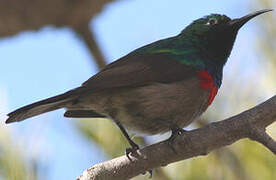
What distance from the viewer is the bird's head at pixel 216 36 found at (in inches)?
208

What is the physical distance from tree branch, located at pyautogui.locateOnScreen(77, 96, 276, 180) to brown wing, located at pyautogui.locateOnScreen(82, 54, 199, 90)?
2.93 feet

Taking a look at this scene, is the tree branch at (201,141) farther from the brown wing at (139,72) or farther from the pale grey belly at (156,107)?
the brown wing at (139,72)

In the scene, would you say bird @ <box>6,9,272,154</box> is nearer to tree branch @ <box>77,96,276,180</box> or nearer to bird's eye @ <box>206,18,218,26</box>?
bird's eye @ <box>206,18,218,26</box>

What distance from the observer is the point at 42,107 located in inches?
173

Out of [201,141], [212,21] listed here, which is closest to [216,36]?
[212,21]

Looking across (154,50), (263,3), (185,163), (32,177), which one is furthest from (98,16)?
(32,177)

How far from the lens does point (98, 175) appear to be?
151 inches

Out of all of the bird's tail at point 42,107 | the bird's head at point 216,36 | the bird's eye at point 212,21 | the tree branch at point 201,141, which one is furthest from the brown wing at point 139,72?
the tree branch at point 201,141

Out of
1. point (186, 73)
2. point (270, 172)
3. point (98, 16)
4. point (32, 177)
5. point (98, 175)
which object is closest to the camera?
point (98, 175)

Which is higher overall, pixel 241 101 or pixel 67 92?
pixel 67 92

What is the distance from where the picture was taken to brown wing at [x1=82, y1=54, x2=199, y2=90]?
4645 millimetres

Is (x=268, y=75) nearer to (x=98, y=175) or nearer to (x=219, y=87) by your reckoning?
(x=219, y=87)

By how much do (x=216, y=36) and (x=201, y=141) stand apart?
5.95 feet

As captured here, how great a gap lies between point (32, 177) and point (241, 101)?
1.98 meters
